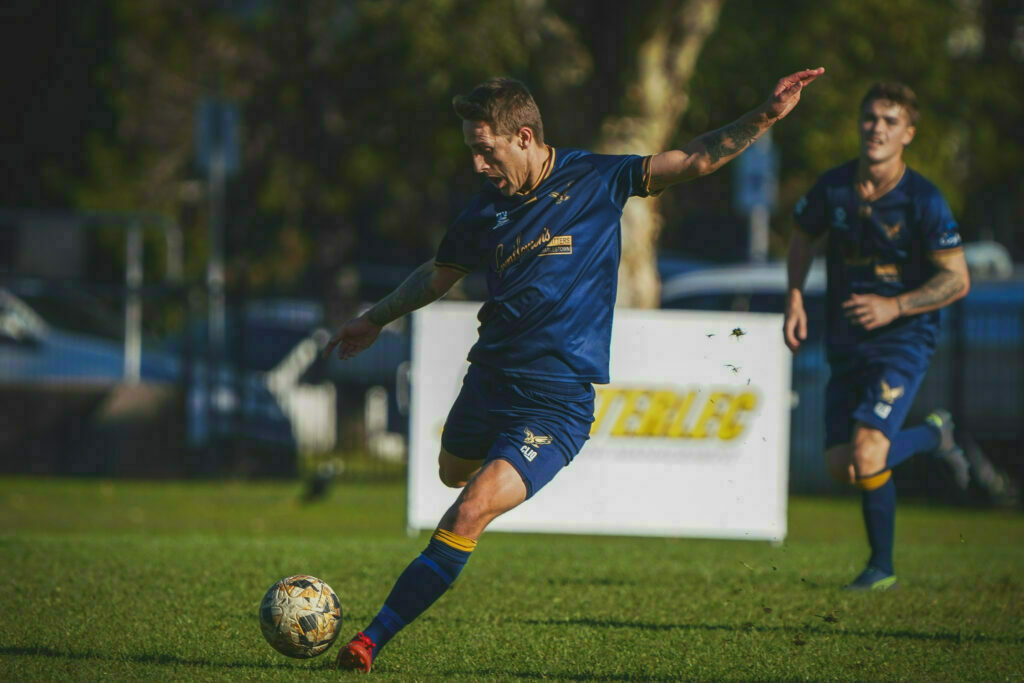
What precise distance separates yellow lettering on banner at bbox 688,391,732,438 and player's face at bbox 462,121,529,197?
5100 millimetres

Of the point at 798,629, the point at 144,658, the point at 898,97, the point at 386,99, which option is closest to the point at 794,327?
the point at 898,97

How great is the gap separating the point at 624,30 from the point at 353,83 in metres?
8.51

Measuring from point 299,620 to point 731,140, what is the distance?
8.11 ft

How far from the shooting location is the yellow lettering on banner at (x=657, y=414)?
396 inches

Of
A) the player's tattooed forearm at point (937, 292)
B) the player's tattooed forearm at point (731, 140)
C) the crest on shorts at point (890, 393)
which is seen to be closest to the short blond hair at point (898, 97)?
the player's tattooed forearm at point (937, 292)

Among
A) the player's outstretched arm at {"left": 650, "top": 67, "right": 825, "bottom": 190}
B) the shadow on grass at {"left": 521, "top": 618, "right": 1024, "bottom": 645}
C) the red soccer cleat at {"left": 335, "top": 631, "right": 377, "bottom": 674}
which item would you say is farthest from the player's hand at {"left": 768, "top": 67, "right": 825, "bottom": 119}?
the red soccer cleat at {"left": 335, "top": 631, "right": 377, "bottom": 674}

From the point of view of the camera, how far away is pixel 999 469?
14250 mm

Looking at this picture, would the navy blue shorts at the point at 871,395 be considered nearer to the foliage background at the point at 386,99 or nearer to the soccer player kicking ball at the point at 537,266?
the soccer player kicking ball at the point at 537,266

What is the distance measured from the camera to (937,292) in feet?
22.8

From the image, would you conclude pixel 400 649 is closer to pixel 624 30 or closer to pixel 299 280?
pixel 624 30

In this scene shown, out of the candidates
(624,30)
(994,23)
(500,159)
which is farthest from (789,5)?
(500,159)

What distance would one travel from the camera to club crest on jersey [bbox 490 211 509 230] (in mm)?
5323

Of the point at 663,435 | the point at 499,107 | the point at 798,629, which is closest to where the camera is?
the point at 499,107

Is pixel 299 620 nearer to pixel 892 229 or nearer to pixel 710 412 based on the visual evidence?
pixel 892 229
